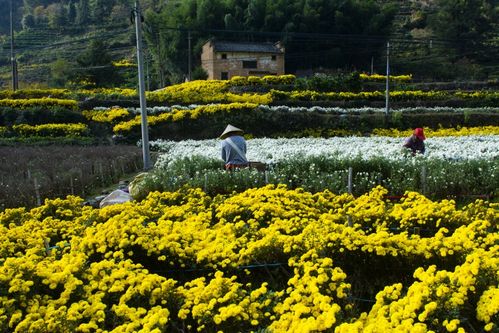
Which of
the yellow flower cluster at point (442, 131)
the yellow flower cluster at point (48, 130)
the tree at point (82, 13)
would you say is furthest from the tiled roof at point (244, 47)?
the tree at point (82, 13)

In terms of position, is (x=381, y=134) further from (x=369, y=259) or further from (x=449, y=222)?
(x=369, y=259)

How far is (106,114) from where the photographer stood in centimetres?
2405

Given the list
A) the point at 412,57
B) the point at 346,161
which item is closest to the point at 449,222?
the point at 346,161

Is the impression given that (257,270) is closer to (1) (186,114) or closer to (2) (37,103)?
(1) (186,114)

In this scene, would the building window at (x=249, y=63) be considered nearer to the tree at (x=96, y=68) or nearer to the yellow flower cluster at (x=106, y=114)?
the tree at (x=96, y=68)

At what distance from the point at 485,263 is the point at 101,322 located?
10.6 feet

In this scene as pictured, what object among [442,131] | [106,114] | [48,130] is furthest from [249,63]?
[48,130]

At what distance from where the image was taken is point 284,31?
52906 millimetres

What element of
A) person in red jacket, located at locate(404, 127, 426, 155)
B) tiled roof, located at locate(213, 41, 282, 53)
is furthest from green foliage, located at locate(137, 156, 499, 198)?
tiled roof, located at locate(213, 41, 282, 53)

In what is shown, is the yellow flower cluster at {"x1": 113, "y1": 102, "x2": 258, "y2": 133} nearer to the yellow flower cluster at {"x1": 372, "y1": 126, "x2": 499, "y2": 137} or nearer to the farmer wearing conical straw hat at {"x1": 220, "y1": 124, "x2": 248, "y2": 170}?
the yellow flower cluster at {"x1": 372, "y1": 126, "x2": 499, "y2": 137}

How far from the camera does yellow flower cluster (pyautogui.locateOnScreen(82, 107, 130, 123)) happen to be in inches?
923

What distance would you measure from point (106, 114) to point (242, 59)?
23.8 meters

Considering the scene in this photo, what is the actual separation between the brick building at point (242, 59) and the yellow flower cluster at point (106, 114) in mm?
22298

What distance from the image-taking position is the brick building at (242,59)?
4553cm
